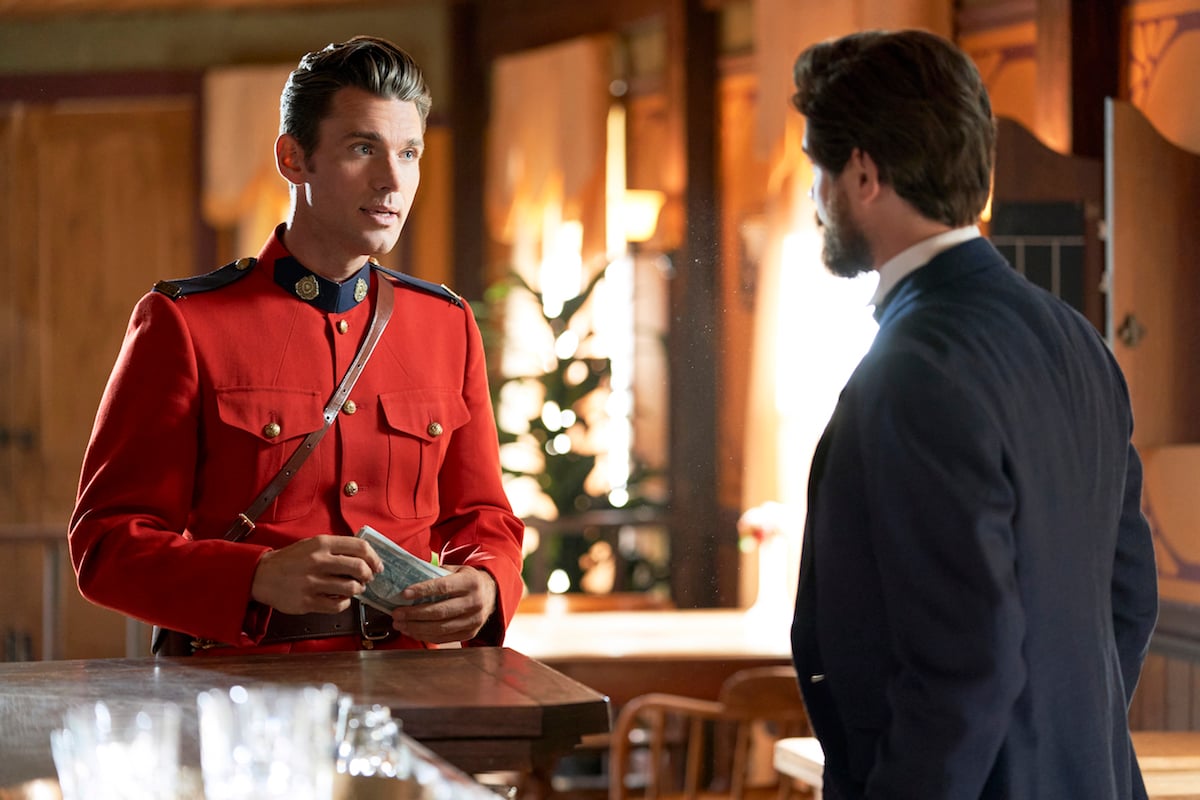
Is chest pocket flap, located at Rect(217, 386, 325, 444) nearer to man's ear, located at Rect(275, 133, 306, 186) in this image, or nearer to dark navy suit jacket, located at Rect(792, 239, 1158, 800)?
man's ear, located at Rect(275, 133, 306, 186)

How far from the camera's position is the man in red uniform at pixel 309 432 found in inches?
68.1

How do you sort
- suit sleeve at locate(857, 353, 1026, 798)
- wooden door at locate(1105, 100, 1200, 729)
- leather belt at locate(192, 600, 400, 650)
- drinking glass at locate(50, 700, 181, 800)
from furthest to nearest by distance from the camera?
wooden door at locate(1105, 100, 1200, 729) → leather belt at locate(192, 600, 400, 650) → suit sleeve at locate(857, 353, 1026, 798) → drinking glass at locate(50, 700, 181, 800)

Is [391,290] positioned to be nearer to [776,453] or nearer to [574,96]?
[776,453]

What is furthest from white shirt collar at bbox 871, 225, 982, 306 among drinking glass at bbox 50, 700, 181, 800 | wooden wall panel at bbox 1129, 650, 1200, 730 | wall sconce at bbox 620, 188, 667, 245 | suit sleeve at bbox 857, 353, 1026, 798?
wall sconce at bbox 620, 188, 667, 245

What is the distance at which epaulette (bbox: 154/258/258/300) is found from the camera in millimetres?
1881

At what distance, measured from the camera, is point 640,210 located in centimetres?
595

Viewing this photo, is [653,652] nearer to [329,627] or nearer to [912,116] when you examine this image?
[329,627]

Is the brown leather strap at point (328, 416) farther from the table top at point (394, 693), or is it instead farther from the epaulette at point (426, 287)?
the table top at point (394, 693)

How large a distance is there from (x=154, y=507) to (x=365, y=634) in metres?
0.29

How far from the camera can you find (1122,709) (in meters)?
1.62

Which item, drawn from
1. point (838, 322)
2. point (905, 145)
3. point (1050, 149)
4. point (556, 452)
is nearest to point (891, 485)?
point (905, 145)

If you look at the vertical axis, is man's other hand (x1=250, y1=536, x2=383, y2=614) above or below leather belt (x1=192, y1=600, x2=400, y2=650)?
above

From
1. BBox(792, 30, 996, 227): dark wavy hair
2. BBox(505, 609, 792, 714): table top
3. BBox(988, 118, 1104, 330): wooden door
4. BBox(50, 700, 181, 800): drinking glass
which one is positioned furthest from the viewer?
BBox(505, 609, 792, 714): table top

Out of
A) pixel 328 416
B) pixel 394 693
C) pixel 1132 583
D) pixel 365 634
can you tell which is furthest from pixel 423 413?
pixel 1132 583
